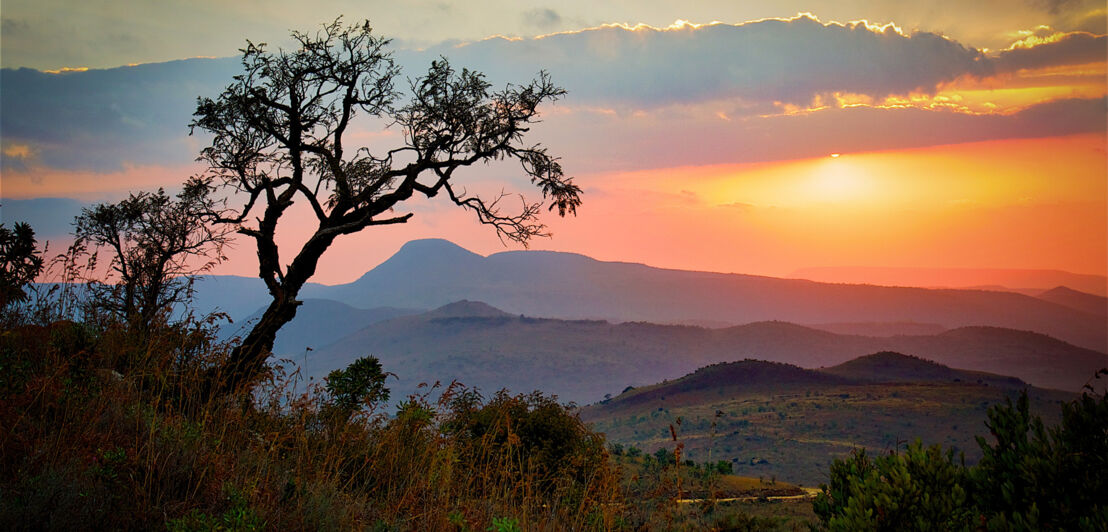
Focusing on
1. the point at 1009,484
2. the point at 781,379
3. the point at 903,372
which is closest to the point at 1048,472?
the point at 1009,484

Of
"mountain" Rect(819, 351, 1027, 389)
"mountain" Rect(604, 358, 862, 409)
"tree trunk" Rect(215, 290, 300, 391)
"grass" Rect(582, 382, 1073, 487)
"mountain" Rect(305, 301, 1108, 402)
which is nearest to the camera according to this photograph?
"tree trunk" Rect(215, 290, 300, 391)

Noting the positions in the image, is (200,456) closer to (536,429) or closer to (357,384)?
(357,384)

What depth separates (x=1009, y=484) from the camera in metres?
5.05

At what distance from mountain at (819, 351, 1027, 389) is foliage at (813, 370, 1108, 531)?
91.0 m

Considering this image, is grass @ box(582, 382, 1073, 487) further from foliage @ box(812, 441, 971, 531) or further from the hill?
foliage @ box(812, 441, 971, 531)

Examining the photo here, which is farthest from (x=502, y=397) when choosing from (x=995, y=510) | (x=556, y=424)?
(x=995, y=510)

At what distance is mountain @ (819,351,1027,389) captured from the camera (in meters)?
88.8

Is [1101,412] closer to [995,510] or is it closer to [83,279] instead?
[995,510]

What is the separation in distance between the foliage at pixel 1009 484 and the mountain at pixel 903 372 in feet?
298

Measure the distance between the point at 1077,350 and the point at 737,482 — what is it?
461 feet

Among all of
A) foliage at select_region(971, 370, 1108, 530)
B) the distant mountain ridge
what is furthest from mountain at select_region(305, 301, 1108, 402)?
foliage at select_region(971, 370, 1108, 530)

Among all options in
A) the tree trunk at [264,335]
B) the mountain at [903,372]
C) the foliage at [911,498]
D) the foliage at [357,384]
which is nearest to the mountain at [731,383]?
the mountain at [903,372]

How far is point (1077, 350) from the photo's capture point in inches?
5389

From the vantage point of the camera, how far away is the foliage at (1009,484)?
472cm
